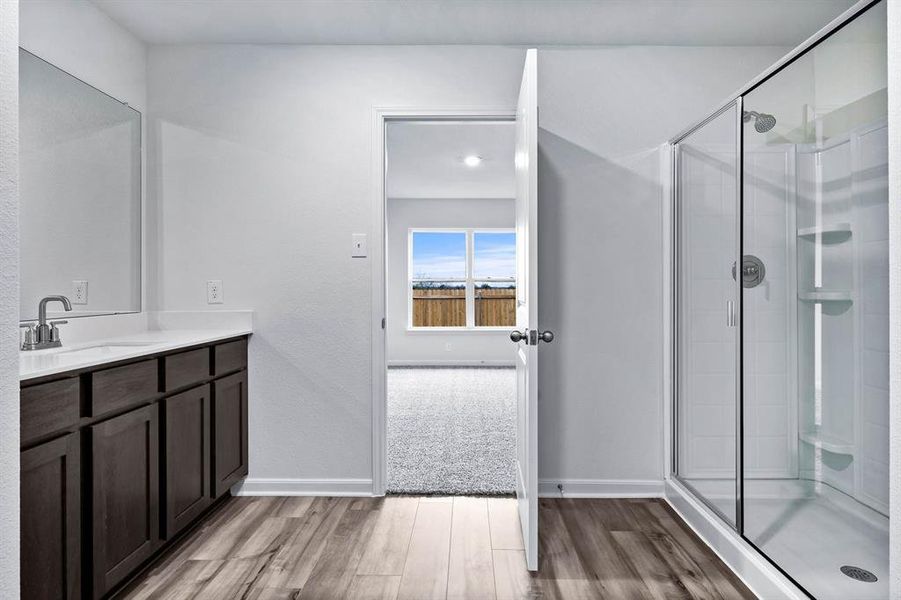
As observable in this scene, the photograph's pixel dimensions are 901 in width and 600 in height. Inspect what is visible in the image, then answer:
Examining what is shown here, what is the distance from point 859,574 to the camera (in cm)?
169

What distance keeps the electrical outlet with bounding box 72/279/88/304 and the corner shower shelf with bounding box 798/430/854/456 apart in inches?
119

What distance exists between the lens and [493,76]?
8.68 ft

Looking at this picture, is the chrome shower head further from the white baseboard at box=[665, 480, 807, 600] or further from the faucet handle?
the faucet handle

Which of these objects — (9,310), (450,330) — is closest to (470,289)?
(450,330)

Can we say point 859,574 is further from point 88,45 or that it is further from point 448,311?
point 448,311

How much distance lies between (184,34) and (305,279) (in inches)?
53.0

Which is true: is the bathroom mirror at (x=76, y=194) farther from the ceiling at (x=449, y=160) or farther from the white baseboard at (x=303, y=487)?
the ceiling at (x=449, y=160)

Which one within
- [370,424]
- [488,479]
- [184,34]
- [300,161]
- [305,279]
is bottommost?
[488,479]

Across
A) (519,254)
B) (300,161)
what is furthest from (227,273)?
(519,254)

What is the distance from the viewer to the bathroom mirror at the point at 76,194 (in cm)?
192

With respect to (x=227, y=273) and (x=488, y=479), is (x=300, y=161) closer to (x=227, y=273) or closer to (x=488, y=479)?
(x=227, y=273)

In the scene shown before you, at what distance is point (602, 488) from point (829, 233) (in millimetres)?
1539

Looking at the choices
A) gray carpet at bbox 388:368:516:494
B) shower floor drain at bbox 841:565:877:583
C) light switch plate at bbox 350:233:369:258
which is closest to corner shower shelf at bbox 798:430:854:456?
shower floor drain at bbox 841:565:877:583

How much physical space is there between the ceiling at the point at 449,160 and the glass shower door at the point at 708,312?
1361 millimetres
